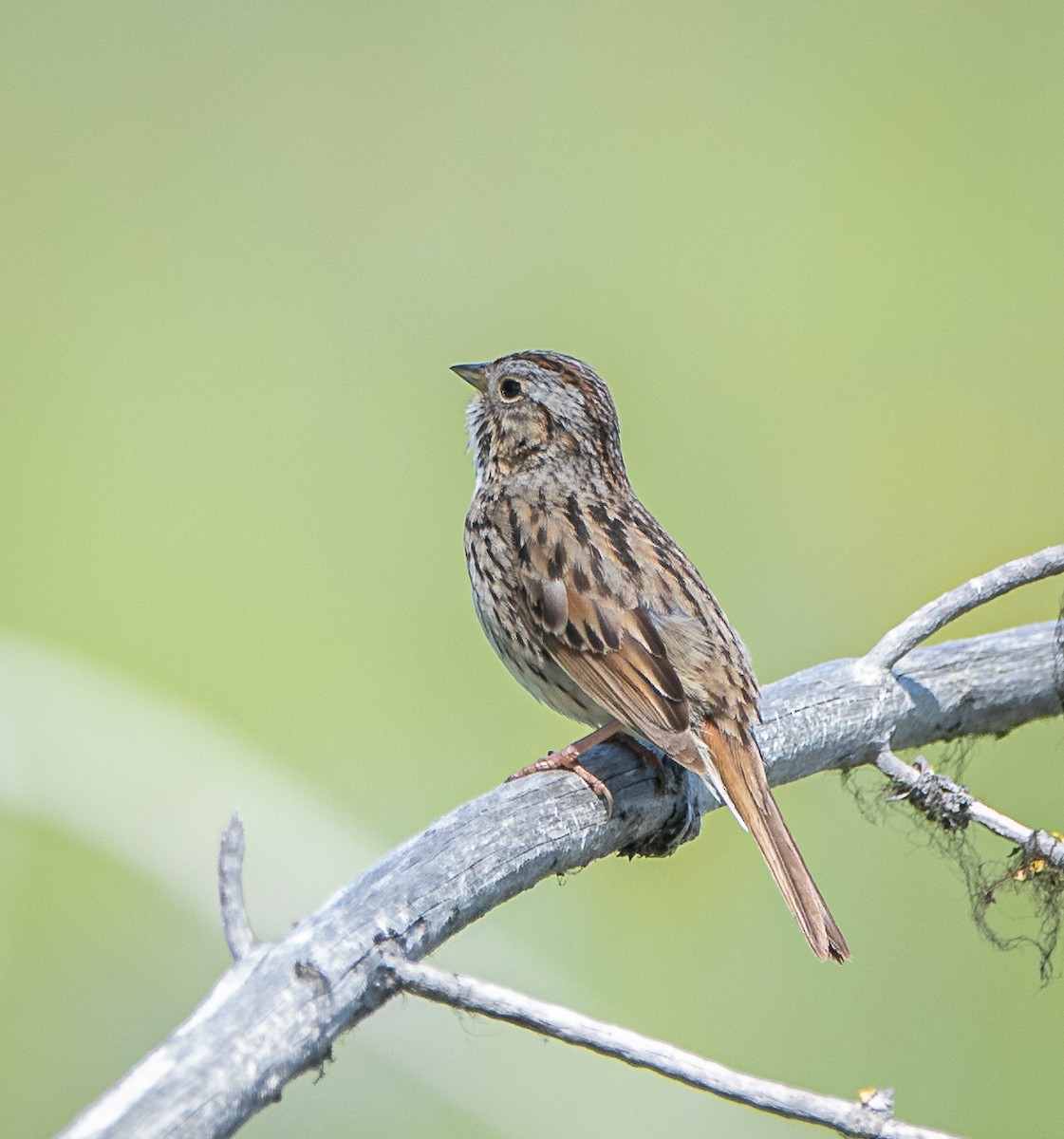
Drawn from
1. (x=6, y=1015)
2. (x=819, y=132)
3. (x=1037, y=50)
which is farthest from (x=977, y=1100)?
(x=1037, y=50)

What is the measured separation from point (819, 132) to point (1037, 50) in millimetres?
1727

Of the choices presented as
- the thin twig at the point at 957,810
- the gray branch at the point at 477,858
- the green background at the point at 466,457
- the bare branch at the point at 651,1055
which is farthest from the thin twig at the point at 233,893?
the green background at the point at 466,457

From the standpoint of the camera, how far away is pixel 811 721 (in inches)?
148

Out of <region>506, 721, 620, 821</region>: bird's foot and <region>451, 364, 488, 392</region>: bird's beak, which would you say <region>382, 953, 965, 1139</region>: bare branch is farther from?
<region>451, 364, 488, 392</region>: bird's beak

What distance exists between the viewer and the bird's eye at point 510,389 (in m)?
4.80

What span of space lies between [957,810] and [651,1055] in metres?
1.44

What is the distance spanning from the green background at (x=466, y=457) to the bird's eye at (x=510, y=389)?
148 cm

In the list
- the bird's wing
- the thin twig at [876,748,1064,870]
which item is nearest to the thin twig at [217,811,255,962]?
the bird's wing

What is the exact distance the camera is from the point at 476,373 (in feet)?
16.1

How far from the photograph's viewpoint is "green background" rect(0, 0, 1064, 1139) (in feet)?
18.1

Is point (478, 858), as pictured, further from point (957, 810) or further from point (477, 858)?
point (957, 810)

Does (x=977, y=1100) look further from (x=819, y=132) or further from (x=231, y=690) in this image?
(x=819, y=132)

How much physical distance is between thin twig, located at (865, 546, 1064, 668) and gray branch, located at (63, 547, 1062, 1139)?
1.1 inches

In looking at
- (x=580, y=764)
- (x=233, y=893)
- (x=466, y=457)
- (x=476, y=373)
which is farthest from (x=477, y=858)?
(x=466, y=457)
